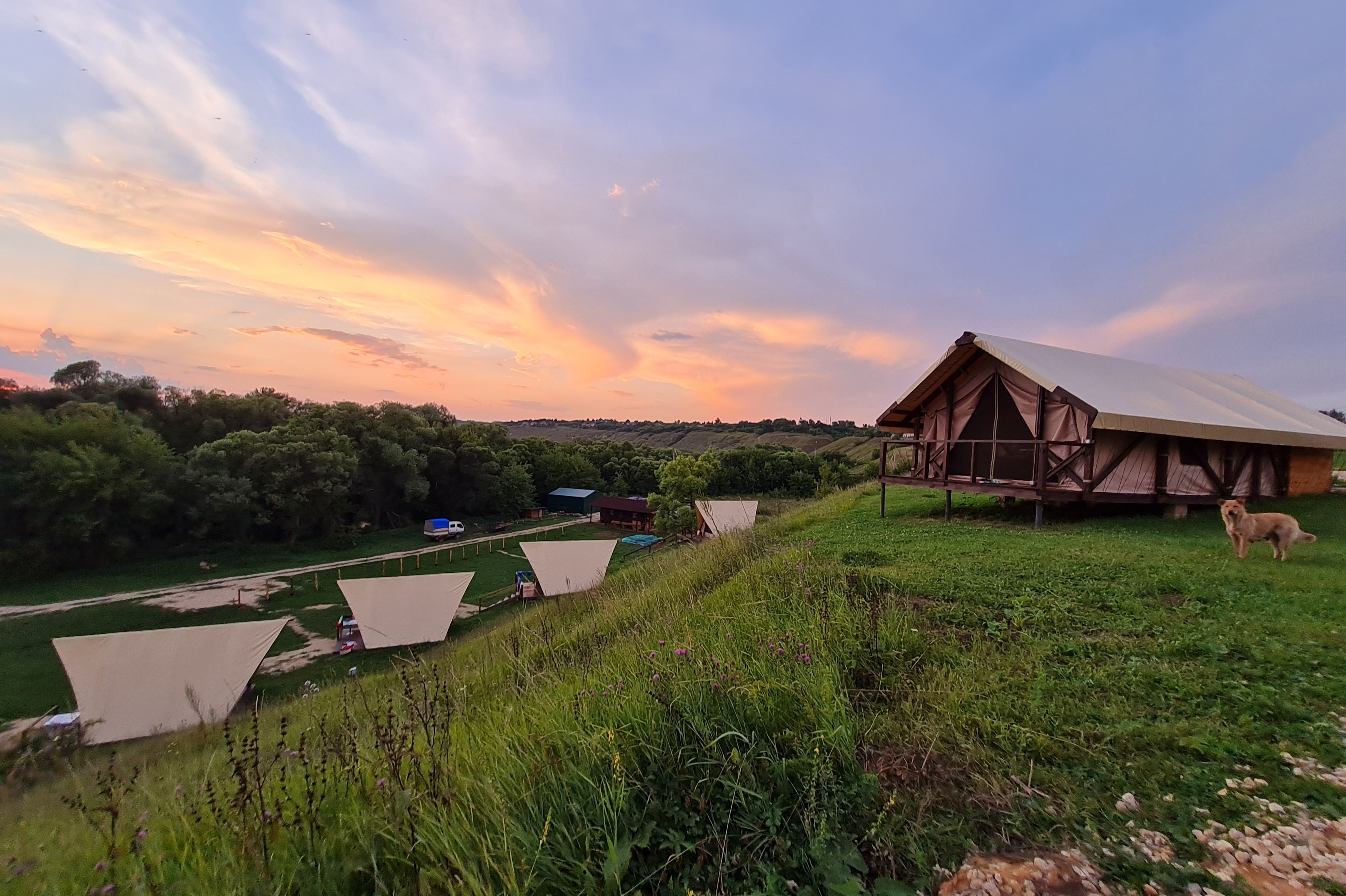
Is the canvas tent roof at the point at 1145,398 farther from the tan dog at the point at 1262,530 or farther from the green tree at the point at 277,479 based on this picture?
the green tree at the point at 277,479

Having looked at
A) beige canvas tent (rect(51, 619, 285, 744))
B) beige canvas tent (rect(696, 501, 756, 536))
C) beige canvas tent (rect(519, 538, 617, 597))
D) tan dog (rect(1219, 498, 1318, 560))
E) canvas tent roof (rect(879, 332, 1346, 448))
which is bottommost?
beige canvas tent (rect(51, 619, 285, 744))

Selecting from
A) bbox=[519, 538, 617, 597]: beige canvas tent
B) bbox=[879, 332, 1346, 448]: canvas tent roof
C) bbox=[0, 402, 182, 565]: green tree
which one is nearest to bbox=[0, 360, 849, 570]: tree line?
bbox=[0, 402, 182, 565]: green tree

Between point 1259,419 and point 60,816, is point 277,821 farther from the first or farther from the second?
point 1259,419

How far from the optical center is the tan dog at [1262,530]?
6.19 meters

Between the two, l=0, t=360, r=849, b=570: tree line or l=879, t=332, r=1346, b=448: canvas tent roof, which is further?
l=0, t=360, r=849, b=570: tree line

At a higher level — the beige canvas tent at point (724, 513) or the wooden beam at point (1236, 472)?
the wooden beam at point (1236, 472)

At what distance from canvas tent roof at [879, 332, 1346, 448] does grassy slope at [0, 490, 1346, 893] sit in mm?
5455

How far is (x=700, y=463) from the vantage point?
127 ft

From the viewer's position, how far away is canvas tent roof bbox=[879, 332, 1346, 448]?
9.50 m

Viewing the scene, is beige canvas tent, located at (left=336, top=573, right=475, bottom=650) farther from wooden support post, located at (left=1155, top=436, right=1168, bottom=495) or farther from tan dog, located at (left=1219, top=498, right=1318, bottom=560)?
wooden support post, located at (left=1155, top=436, right=1168, bottom=495)

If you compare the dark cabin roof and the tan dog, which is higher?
the tan dog

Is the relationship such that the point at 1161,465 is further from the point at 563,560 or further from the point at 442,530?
the point at 442,530

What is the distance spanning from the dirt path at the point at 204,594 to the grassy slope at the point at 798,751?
24.6 m

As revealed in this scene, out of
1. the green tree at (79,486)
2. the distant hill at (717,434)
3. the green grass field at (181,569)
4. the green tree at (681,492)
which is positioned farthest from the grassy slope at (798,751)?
the distant hill at (717,434)
